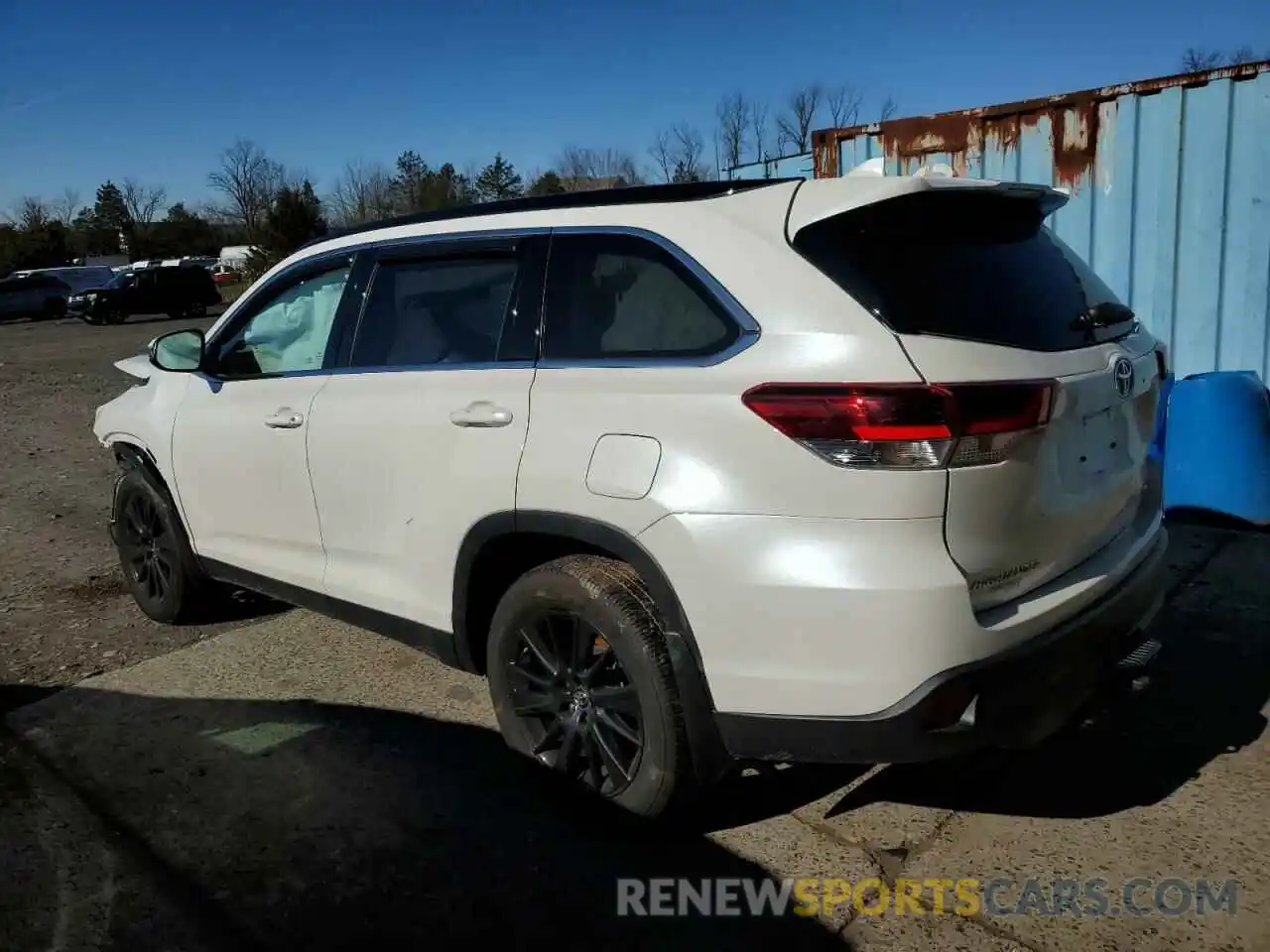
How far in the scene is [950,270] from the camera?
2.54 m

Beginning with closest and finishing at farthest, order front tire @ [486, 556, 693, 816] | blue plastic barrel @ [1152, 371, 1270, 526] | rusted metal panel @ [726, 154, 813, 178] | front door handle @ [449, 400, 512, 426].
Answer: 1. front tire @ [486, 556, 693, 816]
2. front door handle @ [449, 400, 512, 426]
3. blue plastic barrel @ [1152, 371, 1270, 526]
4. rusted metal panel @ [726, 154, 813, 178]

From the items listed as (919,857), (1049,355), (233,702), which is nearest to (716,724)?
(919,857)

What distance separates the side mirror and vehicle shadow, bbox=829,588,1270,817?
3155 mm

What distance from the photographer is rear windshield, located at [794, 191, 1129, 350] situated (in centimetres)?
241

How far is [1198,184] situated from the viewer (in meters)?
6.09

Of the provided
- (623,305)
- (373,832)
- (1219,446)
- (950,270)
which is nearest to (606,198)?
(623,305)

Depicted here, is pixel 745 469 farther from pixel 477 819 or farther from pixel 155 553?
pixel 155 553

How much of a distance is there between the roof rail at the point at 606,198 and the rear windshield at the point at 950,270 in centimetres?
38

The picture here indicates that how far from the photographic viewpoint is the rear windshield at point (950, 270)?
2414 mm

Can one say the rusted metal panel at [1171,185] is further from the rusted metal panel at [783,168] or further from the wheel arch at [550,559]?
the wheel arch at [550,559]

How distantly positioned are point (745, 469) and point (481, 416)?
3.13ft

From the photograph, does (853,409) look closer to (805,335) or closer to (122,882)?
(805,335)

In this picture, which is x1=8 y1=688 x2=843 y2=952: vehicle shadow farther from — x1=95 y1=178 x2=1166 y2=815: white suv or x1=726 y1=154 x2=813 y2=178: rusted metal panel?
x1=726 y1=154 x2=813 y2=178: rusted metal panel

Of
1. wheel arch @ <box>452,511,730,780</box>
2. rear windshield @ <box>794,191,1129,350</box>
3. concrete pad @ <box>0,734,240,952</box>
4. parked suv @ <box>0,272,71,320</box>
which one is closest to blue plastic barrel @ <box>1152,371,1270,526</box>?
rear windshield @ <box>794,191,1129,350</box>
